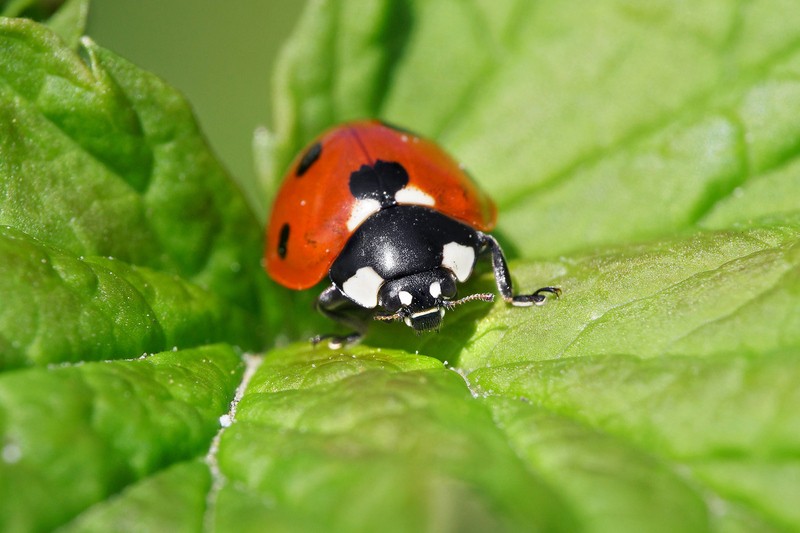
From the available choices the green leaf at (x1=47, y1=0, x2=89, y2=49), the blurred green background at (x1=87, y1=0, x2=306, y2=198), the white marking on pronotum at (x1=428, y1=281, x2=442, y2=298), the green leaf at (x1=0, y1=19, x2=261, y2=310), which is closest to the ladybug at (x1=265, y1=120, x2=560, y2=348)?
the white marking on pronotum at (x1=428, y1=281, x2=442, y2=298)

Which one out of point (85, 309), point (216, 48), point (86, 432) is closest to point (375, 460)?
point (86, 432)

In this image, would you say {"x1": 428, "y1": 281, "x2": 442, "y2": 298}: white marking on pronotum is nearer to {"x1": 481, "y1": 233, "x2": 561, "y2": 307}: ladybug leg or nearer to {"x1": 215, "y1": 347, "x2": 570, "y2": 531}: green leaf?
{"x1": 481, "y1": 233, "x2": 561, "y2": 307}: ladybug leg

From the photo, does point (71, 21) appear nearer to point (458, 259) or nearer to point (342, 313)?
point (342, 313)

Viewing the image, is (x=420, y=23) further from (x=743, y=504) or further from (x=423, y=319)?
(x=743, y=504)

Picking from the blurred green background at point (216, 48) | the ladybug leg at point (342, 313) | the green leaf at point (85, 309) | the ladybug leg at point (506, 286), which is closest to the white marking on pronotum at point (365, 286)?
the ladybug leg at point (342, 313)

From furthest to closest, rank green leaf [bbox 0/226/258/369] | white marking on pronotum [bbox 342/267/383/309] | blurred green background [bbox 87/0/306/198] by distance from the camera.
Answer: blurred green background [bbox 87/0/306/198] → white marking on pronotum [bbox 342/267/383/309] → green leaf [bbox 0/226/258/369]

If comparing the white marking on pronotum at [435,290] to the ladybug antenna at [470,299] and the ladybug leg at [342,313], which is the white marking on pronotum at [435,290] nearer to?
the ladybug antenna at [470,299]
